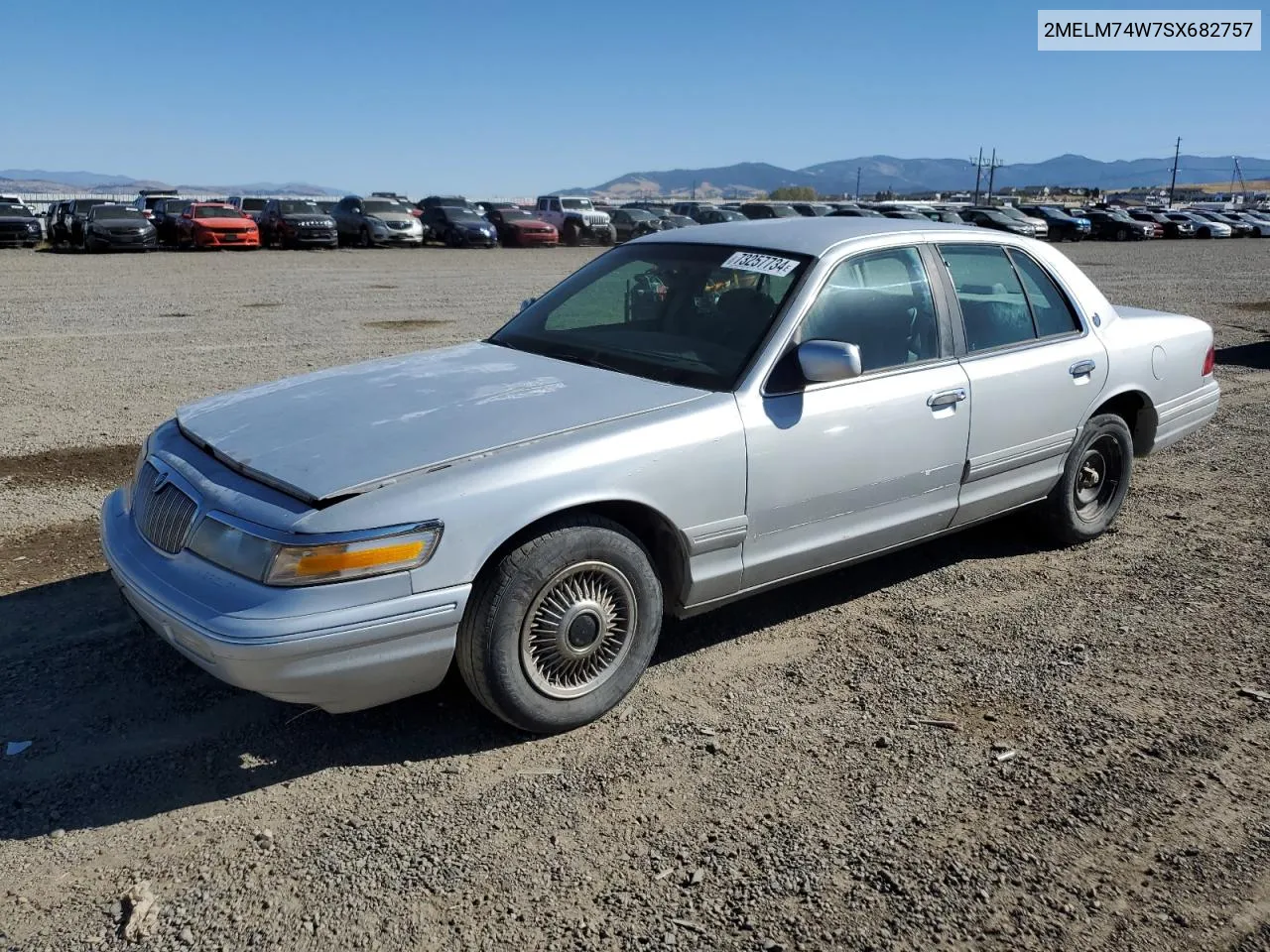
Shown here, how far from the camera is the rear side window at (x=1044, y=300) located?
4934 millimetres

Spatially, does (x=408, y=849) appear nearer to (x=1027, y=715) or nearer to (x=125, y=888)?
(x=125, y=888)

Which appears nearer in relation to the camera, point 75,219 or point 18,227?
point 75,219

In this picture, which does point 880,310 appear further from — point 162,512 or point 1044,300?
point 162,512

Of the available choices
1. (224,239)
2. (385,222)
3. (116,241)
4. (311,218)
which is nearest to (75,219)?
(116,241)

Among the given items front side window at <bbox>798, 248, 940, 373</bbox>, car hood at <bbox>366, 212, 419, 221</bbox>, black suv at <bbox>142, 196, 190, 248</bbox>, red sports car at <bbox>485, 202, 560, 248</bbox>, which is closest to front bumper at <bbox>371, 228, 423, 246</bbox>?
car hood at <bbox>366, 212, 419, 221</bbox>

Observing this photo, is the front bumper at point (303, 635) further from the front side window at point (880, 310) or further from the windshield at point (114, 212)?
the windshield at point (114, 212)

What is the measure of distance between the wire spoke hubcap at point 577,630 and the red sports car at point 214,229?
2863cm

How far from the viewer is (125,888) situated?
2727 millimetres

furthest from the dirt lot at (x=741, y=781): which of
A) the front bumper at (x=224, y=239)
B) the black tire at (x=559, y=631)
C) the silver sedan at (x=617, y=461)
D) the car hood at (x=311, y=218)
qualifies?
the car hood at (x=311, y=218)

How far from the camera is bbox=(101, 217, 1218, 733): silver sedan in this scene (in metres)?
3.03

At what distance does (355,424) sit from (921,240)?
2.56 metres

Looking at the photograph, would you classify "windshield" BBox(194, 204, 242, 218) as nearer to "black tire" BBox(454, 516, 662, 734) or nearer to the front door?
the front door

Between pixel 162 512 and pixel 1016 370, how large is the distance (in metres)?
3.49

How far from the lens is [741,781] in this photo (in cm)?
325
